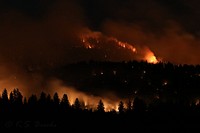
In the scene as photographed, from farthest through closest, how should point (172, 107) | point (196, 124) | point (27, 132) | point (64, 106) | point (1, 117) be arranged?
point (172, 107)
point (64, 106)
point (196, 124)
point (1, 117)
point (27, 132)

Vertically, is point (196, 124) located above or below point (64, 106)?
below

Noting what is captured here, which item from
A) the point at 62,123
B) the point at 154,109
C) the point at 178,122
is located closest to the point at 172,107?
the point at 154,109

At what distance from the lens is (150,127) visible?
15388 cm

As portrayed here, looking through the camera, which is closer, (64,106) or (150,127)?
(150,127)

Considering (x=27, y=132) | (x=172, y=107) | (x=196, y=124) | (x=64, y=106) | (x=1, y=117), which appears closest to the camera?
(x=27, y=132)

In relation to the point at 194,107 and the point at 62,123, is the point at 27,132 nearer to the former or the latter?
the point at 62,123

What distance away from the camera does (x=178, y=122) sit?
160 m

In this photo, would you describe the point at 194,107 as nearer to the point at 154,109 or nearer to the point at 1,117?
the point at 154,109

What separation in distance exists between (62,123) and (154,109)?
4438 centimetres

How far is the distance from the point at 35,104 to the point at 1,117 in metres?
20.9

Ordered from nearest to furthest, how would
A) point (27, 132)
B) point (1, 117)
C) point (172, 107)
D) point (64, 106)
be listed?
point (27, 132) < point (1, 117) < point (64, 106) < point (172, 107)

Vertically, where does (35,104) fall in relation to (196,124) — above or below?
above

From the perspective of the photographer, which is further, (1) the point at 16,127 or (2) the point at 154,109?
(2) the point at 154,109

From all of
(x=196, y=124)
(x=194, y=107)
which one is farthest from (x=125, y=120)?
(x=194, y=107)
